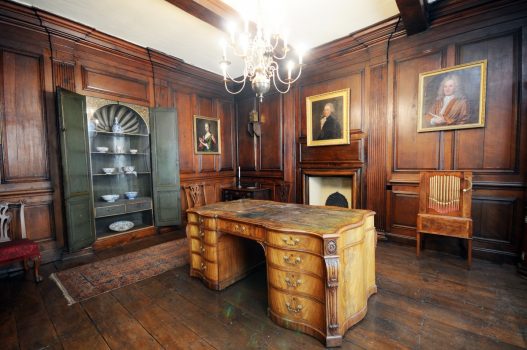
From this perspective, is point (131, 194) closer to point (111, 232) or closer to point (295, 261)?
point (111, 232)

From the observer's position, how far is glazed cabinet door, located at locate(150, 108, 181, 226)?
173 inches

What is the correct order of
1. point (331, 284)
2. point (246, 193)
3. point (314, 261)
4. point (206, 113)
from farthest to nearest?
1. point (206, 113)
2. point (246, 193)
3. point (314, 261)
4. point (331, 284)

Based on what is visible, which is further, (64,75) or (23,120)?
(64,75)

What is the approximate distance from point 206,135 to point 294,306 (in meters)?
4.41

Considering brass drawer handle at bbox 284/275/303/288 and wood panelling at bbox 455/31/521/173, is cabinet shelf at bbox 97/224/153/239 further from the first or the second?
wood panelling at bbox 455/31/521/173

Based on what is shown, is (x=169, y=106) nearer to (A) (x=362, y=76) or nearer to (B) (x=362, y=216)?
(A) (x=362, y=76)

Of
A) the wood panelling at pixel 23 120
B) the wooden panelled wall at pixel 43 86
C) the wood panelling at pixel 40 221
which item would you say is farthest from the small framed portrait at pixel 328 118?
the wood panelling at pixel 40 221

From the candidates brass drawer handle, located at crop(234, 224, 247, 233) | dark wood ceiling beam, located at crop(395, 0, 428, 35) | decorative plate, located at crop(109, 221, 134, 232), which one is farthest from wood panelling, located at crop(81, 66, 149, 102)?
dark wood ceiling beam, located at crop(395, 0, 428, 35)

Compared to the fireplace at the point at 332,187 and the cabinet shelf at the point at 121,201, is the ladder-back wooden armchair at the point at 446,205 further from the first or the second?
the cabinet shelf at the point at 121,201

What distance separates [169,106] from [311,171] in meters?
3.18

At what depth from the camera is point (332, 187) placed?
15.7 ft

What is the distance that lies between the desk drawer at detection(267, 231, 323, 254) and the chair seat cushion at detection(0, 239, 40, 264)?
2.78 metres

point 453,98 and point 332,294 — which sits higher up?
point 453,98

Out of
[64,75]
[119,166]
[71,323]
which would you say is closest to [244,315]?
[71,323]
